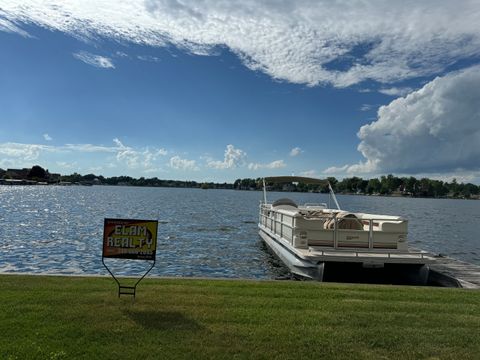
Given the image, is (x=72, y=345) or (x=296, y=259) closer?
(x=72, y=345)

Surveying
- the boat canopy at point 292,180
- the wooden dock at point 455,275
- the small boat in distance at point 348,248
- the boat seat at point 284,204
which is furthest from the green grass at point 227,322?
the boat canopy at point 292,180

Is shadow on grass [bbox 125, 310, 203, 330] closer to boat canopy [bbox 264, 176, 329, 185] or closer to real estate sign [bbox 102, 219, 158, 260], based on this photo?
real estate sign [bbox 102, 219, 158, 260]

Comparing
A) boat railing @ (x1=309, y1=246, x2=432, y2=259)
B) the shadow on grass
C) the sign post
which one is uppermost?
the sign post

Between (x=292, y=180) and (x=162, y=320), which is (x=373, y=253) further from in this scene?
(x=292, y=180)

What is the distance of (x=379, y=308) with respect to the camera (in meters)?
7.77

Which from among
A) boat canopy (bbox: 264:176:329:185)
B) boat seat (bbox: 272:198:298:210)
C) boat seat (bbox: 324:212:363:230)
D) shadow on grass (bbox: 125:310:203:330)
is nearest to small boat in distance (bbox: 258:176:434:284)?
boat seat (bbox: 324:212:363:230)

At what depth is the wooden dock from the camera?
12.5 metres

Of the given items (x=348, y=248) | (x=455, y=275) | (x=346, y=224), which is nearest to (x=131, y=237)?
(x=348, y=248)

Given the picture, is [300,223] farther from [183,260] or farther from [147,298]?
[147,298]

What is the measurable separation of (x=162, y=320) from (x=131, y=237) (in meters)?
1.76

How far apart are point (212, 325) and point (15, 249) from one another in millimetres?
18233

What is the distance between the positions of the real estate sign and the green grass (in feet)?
2.79

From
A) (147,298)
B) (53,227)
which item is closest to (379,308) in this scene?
(147,298)

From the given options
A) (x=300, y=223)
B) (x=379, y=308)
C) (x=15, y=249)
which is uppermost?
(x=300, y=223)
